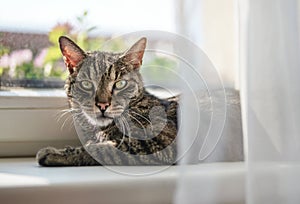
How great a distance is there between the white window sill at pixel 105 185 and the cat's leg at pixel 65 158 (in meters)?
0.06

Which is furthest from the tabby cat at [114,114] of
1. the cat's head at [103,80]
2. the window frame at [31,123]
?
the window frame at [31,123]

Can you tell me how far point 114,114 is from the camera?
80 centimetres

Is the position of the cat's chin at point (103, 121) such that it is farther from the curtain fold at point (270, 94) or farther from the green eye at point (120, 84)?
the curtain fold at point (270, 94)

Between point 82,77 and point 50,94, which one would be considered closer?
point 82,77

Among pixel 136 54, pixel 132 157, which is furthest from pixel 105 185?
pixel 136 54

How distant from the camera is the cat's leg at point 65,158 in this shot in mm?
807

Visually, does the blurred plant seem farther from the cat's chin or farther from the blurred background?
the cat's chin

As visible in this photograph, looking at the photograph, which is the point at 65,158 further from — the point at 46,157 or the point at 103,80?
the point at 103,80

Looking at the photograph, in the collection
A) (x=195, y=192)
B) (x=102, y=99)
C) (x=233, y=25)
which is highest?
(x=233, y=25)

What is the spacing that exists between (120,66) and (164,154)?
18cm

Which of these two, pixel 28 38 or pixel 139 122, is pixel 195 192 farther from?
pixel 28 38

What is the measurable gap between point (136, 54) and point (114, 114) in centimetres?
12

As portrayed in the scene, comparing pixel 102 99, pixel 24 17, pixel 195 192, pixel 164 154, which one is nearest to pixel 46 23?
pixel 24 17

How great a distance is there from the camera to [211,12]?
2.22 ft
